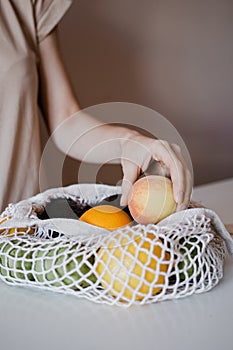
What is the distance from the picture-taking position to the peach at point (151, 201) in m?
0.71

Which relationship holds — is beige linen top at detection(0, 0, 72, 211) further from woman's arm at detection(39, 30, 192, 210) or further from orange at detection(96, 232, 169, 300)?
orange at detection(96, 232, 169, 300)

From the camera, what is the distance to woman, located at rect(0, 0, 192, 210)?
1149 mm

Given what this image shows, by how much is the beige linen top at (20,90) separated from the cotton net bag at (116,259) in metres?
0.50

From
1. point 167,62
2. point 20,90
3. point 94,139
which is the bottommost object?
point 167,62

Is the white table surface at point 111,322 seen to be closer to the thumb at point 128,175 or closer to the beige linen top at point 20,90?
the thumb at point 128,175

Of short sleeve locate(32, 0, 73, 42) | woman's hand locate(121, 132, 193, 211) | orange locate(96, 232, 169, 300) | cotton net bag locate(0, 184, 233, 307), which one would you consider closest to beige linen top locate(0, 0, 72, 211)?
short sleeve locate(32, 0, 73, 42)

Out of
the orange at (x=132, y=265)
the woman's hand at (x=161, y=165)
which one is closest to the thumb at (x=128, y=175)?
the woman's hand at (x=161, y=165)

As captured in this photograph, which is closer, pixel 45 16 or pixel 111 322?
pixel 111 322

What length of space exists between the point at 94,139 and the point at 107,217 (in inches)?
17.4

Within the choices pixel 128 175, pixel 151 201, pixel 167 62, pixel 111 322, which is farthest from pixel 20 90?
pixel 167 62

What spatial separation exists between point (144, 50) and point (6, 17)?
3.07 ft

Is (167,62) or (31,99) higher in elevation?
(31,99)

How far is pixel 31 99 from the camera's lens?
1.20m

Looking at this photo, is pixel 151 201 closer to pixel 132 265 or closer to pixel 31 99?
pixel 132 265
